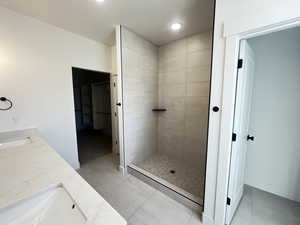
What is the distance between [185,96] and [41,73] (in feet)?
8.33

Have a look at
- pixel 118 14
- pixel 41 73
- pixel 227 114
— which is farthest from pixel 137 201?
pixel 118 14

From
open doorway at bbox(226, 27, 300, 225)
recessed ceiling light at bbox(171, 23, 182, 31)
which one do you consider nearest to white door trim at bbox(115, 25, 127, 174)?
recessed ceiling light at bbox(171, 23, 182, 31)

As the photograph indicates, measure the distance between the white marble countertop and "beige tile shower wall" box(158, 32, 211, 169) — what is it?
225cm

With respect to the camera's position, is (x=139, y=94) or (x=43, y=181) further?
(x=139, y=94)

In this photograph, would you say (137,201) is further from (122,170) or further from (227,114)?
(227,114)

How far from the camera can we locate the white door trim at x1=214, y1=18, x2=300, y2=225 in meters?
1.20

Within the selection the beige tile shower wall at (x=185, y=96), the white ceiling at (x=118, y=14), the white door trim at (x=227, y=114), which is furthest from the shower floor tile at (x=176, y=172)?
the white ceiling at (x=118, y=14)

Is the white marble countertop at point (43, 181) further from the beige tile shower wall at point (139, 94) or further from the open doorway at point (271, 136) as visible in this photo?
the open doorway at point (271, 136)

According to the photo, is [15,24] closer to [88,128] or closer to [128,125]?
[128,125]

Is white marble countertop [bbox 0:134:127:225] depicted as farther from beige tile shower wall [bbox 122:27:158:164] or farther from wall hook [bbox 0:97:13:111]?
beige tile shower wall [bbox 122:27:158:164]

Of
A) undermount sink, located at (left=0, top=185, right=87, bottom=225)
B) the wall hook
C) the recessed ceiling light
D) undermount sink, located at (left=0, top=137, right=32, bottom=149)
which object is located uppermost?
Result: the recessed ceiling light

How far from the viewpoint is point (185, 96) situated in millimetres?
2723

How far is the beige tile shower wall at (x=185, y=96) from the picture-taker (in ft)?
8.12

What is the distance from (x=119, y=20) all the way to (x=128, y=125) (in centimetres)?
171
